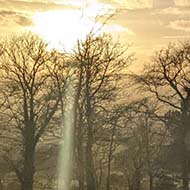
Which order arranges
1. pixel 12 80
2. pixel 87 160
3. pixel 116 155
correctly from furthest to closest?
pixel 116 155, pixel 12 80, pixel 87 160

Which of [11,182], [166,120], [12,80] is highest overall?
[12,80]

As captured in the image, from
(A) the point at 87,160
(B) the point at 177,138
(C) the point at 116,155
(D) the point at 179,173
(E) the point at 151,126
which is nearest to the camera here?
(A) the point at 87,160

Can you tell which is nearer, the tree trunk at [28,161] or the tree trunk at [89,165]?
the tree trunk at [89,165]

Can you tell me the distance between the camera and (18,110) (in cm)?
2956

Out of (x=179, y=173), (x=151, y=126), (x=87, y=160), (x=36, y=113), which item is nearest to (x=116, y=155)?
(x=151, y=126)

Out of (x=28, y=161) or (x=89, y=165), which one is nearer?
(x=89, y=165)

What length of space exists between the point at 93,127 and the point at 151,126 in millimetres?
16328

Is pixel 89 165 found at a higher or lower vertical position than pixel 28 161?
lower

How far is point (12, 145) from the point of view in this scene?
30.0 m

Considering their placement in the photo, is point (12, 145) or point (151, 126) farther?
point (151, 126)

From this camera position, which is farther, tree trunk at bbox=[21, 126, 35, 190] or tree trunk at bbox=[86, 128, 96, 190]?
tree trunk at bbox=[21, 126, 35, 190]

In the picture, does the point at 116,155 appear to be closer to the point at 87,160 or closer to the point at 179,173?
the point at 179,173

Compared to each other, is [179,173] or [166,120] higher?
[166,120]

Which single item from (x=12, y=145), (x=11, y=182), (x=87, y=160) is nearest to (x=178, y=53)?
(x=87, y=160)
